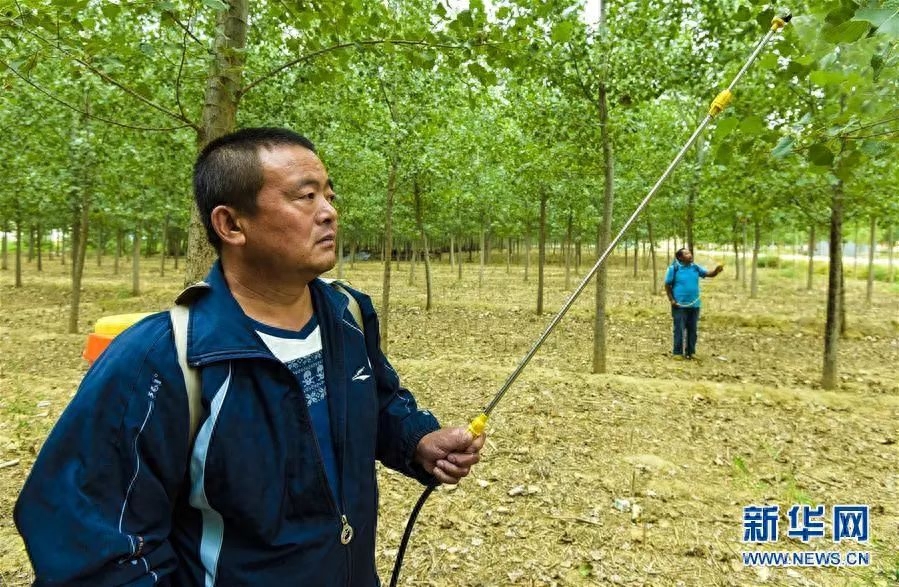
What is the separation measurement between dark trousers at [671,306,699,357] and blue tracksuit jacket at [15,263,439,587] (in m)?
9.72

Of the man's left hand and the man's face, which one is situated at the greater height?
the man's face

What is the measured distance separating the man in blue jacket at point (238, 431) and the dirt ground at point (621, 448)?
258 cm

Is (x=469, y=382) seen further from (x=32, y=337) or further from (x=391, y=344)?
(x=32, y=337)

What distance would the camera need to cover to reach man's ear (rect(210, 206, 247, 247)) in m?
1.54

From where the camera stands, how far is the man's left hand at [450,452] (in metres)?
1.83

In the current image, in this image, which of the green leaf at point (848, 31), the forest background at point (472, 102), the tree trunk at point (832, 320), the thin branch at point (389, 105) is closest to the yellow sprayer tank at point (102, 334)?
the forest background at point (472, 102)

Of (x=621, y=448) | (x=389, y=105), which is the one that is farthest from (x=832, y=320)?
(x=389, y=105)

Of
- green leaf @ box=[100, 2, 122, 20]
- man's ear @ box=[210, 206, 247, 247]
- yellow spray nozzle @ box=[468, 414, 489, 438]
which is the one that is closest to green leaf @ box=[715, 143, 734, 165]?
yellow spray nozzle @ box=[468, 414, 489, 438]

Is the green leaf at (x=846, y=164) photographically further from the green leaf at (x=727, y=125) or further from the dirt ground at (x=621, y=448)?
the dirt ground at (x=621, y=448)

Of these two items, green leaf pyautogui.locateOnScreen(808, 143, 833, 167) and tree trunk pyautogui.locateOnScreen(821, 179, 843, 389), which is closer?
green leaf pyautogui.locateOnScreen(808, 143, 833, 167)

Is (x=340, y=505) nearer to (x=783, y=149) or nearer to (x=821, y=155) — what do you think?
(x=783, y=149)

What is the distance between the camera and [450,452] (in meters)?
1.85

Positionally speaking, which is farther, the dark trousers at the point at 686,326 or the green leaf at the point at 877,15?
the dark trousers at the point at 686,326

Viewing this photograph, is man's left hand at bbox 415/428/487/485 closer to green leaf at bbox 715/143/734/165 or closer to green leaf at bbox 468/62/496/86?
green leaf at bbox 715/143/734/165
